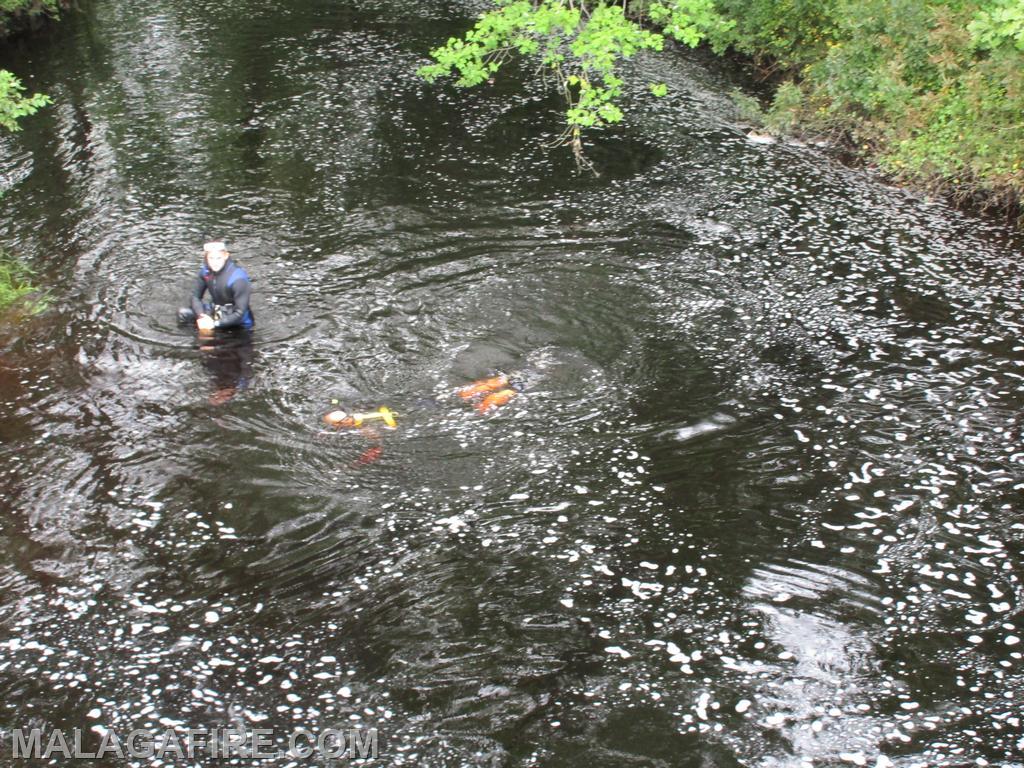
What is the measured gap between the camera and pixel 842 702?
7.70 m

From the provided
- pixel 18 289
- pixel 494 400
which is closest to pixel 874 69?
pixel 494 400

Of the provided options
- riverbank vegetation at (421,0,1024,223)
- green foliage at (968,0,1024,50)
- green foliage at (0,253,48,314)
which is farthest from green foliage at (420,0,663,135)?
green foliage at (0,253,48,314)

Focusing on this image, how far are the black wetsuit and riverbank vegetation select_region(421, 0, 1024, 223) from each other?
20.1ft

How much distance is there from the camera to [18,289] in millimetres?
14453

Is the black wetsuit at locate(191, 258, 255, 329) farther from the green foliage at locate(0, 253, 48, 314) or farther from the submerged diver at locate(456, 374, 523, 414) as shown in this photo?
the submerged diver at locate(456, 374, 523, 414)

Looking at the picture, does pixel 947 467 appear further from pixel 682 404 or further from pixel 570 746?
pixel 570 746

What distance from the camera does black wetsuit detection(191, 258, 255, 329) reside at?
13.1 metres

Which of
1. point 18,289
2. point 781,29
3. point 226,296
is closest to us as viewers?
point 226,296

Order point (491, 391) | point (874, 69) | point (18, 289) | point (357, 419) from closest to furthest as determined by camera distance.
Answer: point (357, 419) < point (491, 391) < point (18, 289) < point (874, 69)

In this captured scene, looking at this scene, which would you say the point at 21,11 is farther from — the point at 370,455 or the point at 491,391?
the point at 370,455

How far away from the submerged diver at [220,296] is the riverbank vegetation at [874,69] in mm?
6063

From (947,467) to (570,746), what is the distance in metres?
5.76

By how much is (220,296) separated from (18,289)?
381 cm

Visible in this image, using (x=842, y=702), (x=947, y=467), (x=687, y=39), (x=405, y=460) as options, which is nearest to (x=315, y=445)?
(x=405, y=460)
